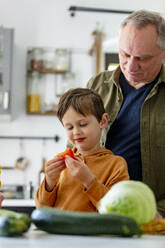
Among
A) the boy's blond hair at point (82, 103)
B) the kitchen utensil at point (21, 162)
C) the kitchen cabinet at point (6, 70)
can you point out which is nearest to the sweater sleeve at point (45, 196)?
the boy's blond hair at point (82, 103)

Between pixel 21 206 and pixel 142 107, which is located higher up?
pixel 142 107

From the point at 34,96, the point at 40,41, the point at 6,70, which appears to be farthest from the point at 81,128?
the point at 40,41

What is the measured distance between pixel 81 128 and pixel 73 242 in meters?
0.65

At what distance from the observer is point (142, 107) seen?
1.66m

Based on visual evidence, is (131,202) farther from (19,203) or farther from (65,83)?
(65,83)

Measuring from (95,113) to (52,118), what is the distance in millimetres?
3020

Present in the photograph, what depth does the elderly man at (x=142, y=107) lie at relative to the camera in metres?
1.60

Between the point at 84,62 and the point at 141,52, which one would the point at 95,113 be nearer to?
the point at 141,52

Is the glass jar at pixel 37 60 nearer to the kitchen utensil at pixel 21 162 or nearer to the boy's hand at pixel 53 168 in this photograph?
the kitchen utensil at pixel 21 162

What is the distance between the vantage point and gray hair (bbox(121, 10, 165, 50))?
5.37 ft

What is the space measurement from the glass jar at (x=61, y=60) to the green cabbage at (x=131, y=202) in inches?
140

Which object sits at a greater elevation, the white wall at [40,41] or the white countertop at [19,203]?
the white wall at [40,41]

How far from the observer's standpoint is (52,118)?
4.35 meters

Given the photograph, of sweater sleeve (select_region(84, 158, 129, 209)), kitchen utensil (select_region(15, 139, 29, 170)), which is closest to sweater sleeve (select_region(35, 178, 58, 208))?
sweater sleeve (select_region(84, 158, 129, 209))
